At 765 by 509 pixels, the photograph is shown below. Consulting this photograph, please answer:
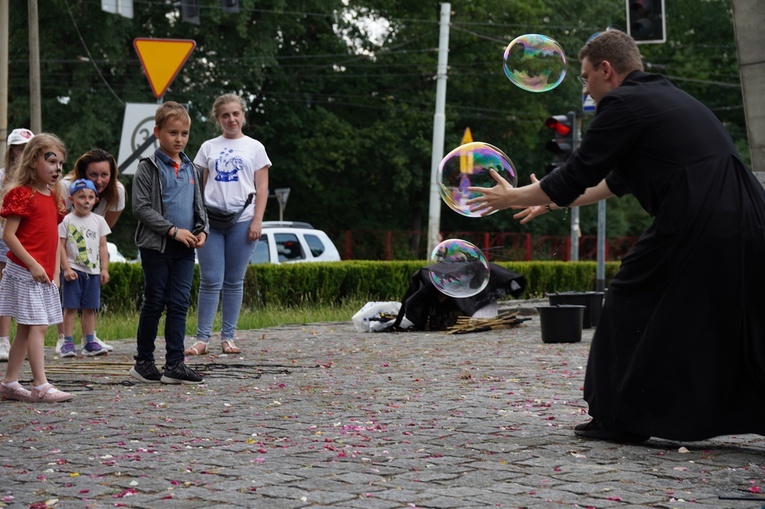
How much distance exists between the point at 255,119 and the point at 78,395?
37.9 metres

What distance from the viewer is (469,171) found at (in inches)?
284

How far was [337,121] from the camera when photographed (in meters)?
43.2

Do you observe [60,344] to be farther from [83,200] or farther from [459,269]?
[459,269]

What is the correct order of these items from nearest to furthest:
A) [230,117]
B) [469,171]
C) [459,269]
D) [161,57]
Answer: [469,171] → [459,269] → [230,117] → [161,57]

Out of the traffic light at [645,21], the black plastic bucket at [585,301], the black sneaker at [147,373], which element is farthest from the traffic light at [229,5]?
the black sneaker at [147,373]

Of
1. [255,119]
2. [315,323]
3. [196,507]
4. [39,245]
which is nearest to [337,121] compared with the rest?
[255,119]

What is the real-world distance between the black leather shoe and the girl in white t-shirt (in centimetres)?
463

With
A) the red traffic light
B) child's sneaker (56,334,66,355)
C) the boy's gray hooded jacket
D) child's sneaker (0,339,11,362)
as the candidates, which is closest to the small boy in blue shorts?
child's sneaker (56,334,66,355)

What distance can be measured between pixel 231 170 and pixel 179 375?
2.38 metres

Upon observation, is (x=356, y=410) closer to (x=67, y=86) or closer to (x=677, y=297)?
(x=677, y=297)

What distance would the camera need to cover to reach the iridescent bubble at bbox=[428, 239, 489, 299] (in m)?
8.75

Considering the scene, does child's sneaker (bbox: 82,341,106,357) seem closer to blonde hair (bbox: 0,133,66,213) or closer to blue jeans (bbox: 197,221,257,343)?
blue jeans (bbox: 197,221,257,343)

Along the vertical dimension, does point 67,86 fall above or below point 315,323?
above

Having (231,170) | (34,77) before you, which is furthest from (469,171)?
(34,77)
